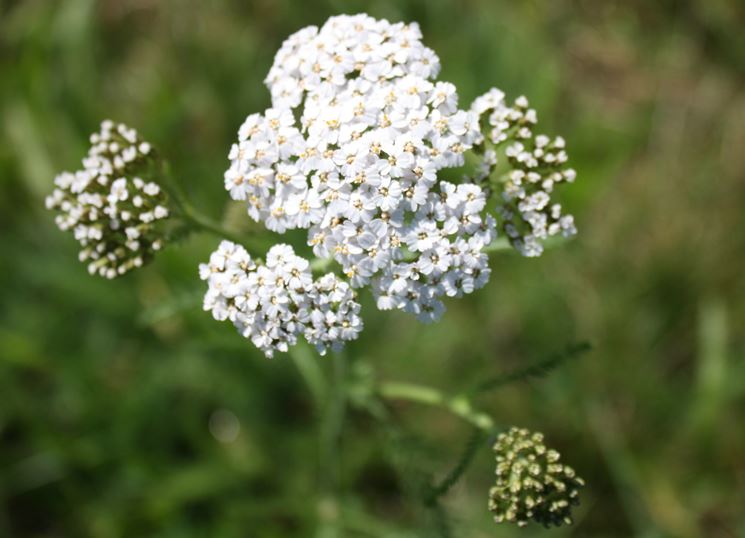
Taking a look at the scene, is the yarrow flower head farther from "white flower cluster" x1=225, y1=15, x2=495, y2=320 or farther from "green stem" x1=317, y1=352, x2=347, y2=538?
"green stem" x1=317, y1=352, x2=347, y2=538

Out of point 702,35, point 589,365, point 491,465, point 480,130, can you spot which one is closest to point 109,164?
point 480,130

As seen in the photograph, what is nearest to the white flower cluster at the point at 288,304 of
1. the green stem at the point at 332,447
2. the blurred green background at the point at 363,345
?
the green stem at the point at 332,447

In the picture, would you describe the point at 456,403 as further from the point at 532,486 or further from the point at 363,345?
the point at 363,345

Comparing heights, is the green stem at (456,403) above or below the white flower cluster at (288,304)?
above

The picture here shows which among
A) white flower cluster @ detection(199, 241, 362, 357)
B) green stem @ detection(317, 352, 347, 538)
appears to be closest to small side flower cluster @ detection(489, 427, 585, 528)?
white flower cluster @ detection(199, 241, 362, 357)

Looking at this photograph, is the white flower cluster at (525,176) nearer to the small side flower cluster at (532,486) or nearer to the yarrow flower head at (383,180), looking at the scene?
the yarrow flower head at (383,180)

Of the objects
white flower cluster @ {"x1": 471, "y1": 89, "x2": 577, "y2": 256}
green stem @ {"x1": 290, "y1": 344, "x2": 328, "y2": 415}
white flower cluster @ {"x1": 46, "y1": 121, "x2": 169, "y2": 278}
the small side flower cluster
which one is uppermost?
white flower cluster @ {"x1": 471, "y1": 89, "x2": 577, "y2": 256}
